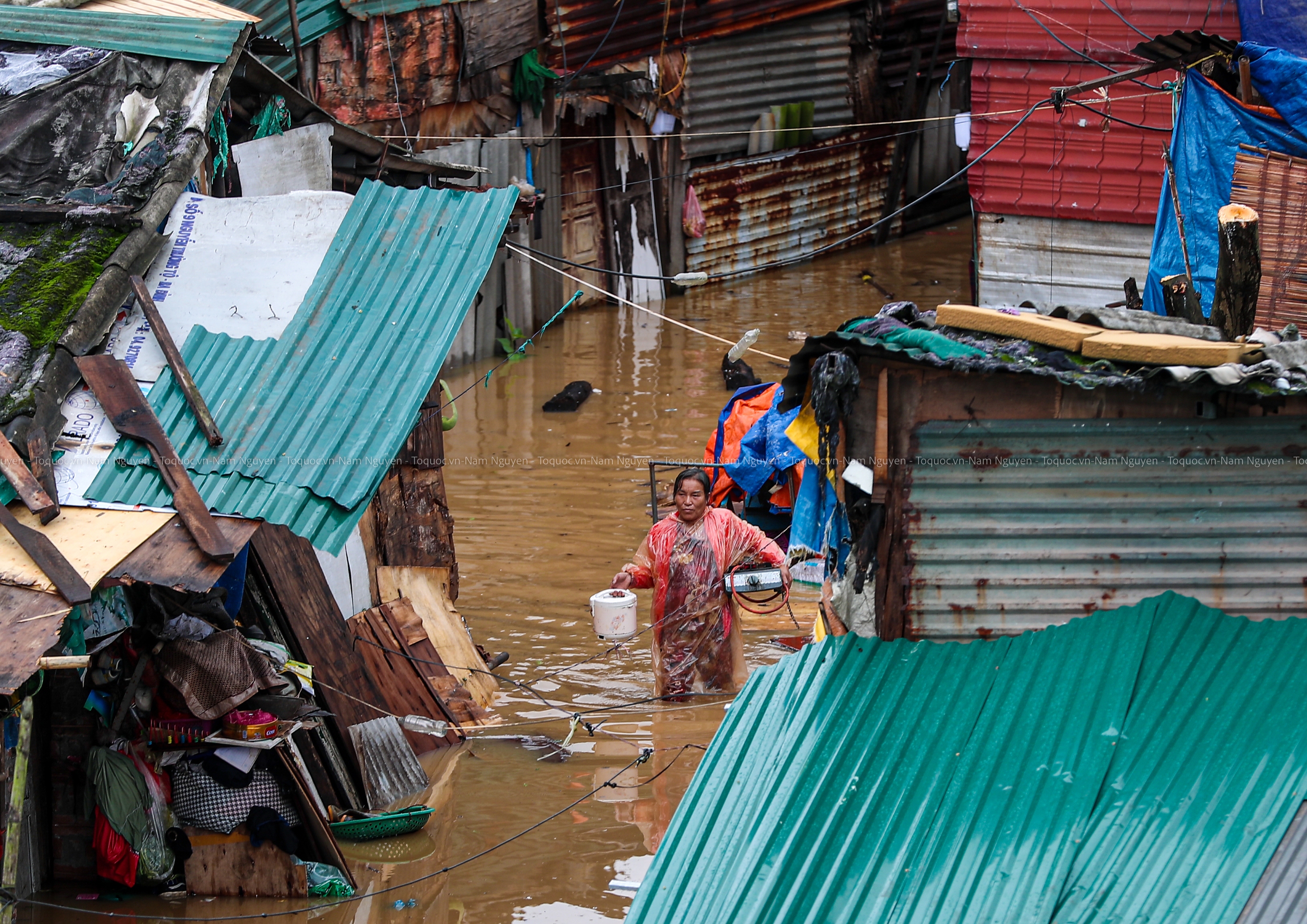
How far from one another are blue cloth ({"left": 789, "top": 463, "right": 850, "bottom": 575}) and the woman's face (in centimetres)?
278

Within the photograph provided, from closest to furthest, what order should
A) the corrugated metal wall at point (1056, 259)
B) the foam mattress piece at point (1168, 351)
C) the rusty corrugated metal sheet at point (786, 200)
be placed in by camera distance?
the foam mattress piece at point (1168, 351)
the corrugated metal wall at point (1056, 259)
the rusty corrugated metal sheet at point (786, 200)

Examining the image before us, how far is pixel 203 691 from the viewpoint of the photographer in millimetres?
6176

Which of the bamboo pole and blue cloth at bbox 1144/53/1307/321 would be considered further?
blue cloth at bbox 1144/53/1307/321

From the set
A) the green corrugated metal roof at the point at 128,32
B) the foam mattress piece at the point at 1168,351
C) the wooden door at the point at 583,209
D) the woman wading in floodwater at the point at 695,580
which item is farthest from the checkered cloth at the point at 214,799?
the wooden door at the point at 583,209

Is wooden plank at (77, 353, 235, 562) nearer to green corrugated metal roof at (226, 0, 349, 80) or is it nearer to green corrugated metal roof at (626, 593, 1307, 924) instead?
green corrugated metal roof at (626, 593, 1307, 924)

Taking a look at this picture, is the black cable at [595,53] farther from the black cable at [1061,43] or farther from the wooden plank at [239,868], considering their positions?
the wooden plank at [239,868]

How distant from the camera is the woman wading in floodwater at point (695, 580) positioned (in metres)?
7.95

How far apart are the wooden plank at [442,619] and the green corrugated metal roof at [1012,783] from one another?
4074mm

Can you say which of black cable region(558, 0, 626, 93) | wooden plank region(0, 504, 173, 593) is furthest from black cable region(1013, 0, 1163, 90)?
wooden plank region(0, 504, 173, 593)

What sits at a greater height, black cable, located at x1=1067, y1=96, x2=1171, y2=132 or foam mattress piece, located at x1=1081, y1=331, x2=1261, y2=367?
black cable, located at x1=1067, y1=96, x2=1171, y2=132

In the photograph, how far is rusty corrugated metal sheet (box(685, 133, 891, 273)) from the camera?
20.7 metres

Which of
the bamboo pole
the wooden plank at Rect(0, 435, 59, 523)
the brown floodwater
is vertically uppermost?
the wooden plank at Rect(0, 435, 59, 523)

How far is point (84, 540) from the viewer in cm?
559

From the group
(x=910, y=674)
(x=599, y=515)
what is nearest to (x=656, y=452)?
(x=599, y=515)
